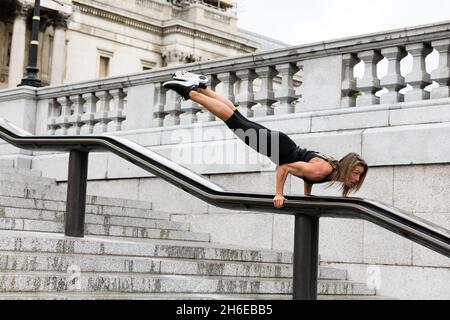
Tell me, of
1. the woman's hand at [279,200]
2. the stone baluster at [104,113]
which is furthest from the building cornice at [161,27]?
the woman's hand at [279,200]

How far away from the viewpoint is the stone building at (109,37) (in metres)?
48.7

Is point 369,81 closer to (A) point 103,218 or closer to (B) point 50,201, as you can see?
(A) point 103,218

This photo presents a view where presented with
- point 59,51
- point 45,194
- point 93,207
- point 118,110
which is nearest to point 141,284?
point 93,207

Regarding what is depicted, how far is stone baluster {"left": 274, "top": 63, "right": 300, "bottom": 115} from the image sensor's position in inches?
415

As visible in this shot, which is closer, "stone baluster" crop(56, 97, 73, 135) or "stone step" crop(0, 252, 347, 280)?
"stone step" crop(0, 252, 347, 280)

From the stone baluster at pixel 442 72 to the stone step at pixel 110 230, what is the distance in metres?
3.50

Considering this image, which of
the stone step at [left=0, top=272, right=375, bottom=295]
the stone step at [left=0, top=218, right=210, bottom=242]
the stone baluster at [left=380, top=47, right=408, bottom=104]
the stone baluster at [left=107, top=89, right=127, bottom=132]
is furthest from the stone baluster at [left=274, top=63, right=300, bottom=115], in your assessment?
the stone baluster at [left=107, top=89, right=127, bottom=132]

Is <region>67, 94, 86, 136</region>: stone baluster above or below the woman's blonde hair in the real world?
above

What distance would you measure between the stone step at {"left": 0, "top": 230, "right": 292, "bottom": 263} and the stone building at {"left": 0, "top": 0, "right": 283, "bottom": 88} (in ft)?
131

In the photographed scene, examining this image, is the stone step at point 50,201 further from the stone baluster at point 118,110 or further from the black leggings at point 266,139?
the black leggings at point 266,139

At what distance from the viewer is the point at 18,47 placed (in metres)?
47.8

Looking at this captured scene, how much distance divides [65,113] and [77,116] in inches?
18.6

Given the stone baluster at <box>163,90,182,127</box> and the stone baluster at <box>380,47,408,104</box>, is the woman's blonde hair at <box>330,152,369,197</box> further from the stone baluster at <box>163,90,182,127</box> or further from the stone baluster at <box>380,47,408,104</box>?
the stone baluster at <box>163,90,182,127</box>
